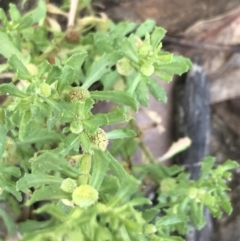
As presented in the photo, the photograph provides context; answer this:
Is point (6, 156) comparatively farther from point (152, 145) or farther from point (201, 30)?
point (201, 30)

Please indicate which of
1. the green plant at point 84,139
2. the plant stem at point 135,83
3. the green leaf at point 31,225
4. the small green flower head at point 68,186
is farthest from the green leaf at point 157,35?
the green leaf at point 31,225

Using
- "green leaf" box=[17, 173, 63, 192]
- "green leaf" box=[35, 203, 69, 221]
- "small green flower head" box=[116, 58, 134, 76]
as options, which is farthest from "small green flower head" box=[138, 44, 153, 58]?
"green leaf" box=[35, 203, 69, 221]

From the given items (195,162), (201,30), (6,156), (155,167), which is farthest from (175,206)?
(201,30)

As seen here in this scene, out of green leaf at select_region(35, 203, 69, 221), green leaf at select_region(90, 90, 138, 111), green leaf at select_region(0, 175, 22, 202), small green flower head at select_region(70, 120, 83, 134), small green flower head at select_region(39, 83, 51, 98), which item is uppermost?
green leaf at select_region(90, 90, 138, 111)

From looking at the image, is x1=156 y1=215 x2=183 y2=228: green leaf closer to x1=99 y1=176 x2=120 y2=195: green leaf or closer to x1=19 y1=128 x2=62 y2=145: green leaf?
x1=99 y1=176 x2=120 y2=195: green leaf

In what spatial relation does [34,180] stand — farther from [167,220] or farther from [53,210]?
[167,220]

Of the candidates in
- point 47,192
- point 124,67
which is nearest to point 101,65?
point 124,67
